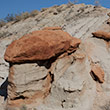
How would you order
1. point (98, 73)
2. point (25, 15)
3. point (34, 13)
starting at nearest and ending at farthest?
point (98, 73) → point (34, 13) → point (25, 15)

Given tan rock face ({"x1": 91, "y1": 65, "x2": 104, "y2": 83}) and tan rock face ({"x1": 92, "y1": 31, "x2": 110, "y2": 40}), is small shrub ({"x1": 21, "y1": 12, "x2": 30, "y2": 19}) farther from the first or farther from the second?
tan rock face ({"x1": 91, "y1": 65, "x2": 104, "y2": 83})

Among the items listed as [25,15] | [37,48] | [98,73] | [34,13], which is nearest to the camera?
[37,48]

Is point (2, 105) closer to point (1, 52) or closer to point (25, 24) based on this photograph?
point (1, 52)

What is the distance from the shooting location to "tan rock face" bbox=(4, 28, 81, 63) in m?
4.14

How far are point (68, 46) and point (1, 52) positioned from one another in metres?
5.82

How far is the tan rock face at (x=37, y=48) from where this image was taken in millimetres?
4145

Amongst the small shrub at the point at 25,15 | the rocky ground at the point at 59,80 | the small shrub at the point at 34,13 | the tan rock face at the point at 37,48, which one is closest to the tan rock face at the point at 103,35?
the rocky ground at the point at 59,80

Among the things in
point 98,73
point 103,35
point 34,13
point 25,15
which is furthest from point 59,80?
point 25,15

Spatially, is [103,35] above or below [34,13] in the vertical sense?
below

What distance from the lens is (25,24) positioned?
12977mm

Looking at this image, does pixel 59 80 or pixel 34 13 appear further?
pixel 34 13

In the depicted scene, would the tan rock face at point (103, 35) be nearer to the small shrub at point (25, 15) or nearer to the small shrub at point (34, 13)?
the small shrub at point (34, 13)

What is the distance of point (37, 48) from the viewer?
13.7 feet

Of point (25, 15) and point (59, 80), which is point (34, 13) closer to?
point (25, 15)
